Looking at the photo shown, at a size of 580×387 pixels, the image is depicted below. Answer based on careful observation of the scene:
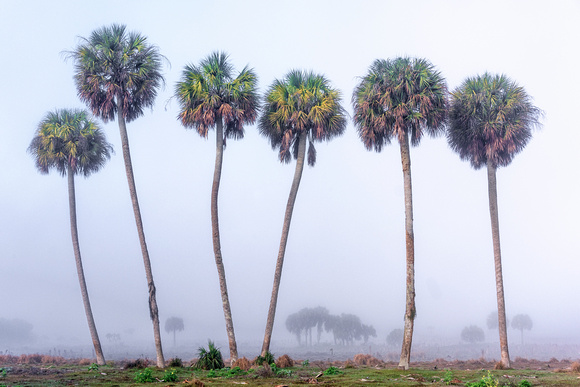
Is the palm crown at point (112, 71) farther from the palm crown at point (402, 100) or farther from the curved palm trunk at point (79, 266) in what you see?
the palm crown at point (402, 100)

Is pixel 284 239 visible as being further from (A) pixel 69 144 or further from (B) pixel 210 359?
(A) pixel 69 144

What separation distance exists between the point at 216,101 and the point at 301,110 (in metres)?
5.65

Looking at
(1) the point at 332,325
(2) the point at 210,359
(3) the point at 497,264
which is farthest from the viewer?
(1) the point at 332,325

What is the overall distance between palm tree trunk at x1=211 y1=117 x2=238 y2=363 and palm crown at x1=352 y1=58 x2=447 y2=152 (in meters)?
9.44

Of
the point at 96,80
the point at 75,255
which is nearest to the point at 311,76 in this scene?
the point at 96,80

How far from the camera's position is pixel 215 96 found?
1270 inches

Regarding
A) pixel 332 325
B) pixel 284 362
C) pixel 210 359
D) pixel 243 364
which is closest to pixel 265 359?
pixel 243 364

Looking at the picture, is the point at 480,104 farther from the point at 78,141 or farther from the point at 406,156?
the point at 78,141

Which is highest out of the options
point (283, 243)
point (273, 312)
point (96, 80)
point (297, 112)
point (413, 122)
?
point (96, 80)

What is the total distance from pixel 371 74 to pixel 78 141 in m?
23.6

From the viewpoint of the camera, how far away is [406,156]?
29.1 meters

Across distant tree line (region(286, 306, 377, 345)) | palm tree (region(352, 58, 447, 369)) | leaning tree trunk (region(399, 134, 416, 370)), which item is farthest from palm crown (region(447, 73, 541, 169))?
distant tree line (region(286, 306, 377, 345))

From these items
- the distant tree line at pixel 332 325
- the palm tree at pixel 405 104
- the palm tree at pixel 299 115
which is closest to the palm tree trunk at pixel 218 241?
the palm tree at pixel 299 115

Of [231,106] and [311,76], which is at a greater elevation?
[311,76]
